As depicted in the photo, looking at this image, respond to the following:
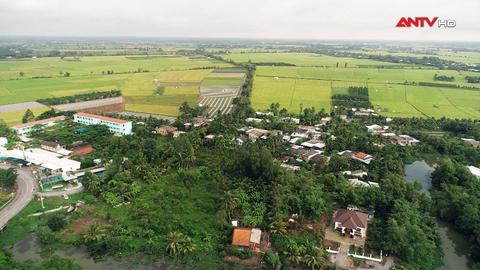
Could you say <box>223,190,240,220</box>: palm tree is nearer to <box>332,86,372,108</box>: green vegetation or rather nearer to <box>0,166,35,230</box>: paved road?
<box>0,166,35,230</box>: paved road

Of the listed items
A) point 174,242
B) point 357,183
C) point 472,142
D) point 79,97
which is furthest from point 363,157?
point 79,97

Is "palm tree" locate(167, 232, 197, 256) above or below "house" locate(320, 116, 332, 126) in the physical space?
below

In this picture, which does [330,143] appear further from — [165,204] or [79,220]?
[79,220]

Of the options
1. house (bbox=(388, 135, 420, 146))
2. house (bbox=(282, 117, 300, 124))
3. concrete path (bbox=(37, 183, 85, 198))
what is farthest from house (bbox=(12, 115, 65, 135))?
house (bbox=(388, 135, 420, 146))

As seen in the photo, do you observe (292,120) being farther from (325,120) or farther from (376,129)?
(376,129)

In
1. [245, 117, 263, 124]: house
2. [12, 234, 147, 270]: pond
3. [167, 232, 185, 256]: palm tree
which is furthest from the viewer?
[245, 117, 263, 124]: house

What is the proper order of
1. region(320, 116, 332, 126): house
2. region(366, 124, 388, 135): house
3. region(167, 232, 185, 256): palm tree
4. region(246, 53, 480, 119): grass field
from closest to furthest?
region(167, 232, 185, 256): palm tree < region(366, 124, 388, 135): house < region(320, 116, 332, 126): house < region(246, 53, 480, 119): grass field

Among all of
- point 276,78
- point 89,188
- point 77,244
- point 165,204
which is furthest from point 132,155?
point 276,78

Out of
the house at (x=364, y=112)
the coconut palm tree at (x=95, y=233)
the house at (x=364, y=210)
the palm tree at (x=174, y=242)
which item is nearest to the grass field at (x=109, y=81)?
the house at (x=364, y=112)
